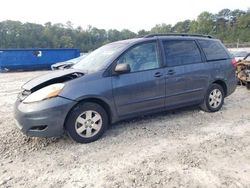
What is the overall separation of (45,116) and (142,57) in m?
2.02

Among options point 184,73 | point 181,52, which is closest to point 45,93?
point 184,73

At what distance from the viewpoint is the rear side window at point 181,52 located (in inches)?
203

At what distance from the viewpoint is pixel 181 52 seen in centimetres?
537

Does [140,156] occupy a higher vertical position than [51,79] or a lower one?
lower

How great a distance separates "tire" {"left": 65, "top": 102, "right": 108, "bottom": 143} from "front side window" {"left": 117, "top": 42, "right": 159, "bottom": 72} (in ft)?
3.11

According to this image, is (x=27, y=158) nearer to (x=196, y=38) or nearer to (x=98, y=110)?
(x=98, y=110)

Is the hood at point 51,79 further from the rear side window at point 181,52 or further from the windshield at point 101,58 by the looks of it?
the rear side window at point 181,52

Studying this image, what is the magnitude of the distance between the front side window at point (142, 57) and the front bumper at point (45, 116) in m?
1.27

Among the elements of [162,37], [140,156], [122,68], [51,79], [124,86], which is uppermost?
[162,37]

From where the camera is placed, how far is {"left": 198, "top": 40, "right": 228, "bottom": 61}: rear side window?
5.77 m

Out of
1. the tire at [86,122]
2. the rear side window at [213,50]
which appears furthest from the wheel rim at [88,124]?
the rear side window at [213,50]

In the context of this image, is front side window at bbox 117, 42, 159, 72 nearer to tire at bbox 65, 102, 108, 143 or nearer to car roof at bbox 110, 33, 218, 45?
car roof at bbox 110, 33, 218, 45

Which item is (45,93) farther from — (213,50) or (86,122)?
(213,50)

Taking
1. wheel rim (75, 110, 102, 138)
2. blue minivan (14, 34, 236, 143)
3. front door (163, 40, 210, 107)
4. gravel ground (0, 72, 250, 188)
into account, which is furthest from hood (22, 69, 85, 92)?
front door (163, 40, 210, 107)
